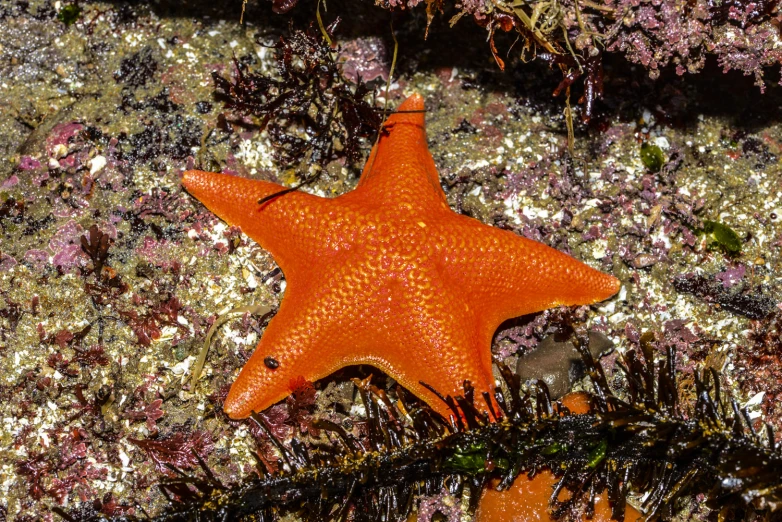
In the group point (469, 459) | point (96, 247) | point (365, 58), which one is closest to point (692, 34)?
point (365, 58)

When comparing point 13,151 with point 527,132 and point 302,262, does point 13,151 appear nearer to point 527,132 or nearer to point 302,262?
point 302,262

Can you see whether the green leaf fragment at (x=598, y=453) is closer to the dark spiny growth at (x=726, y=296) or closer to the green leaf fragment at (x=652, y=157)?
the dark spiny growth at (x=726, y=296)

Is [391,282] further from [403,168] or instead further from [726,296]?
[726,296]

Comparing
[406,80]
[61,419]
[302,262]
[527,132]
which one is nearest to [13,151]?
[61,419]

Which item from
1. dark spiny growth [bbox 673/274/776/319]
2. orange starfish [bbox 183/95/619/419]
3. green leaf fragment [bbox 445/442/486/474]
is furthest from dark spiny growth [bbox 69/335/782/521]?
dark spiny growth [bbox 673/274/776/319]

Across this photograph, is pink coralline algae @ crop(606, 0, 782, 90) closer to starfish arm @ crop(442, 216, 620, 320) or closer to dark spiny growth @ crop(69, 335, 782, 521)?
starfish arm @ crop(442, 216, 620, 320)

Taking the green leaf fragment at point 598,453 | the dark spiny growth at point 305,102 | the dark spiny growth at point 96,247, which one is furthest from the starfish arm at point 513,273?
the dark spiny growth at point 96,247
